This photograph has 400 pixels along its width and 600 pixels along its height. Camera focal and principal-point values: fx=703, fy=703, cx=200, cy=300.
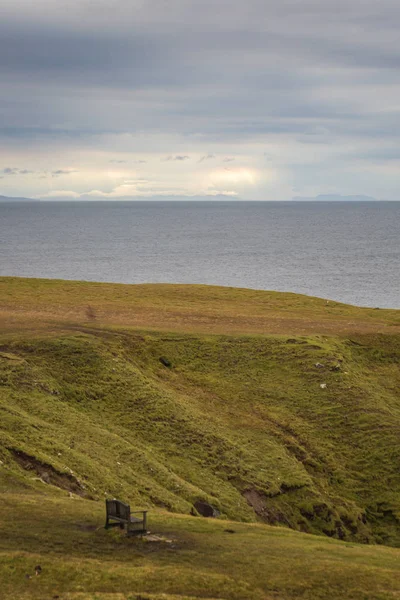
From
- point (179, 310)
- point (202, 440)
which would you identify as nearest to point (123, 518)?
point (202, 440)

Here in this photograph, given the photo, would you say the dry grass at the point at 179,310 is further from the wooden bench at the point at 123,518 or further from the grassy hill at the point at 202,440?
the wooden bench at the point at 123,518

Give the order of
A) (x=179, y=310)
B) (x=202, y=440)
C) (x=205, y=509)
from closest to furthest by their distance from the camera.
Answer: (x=205, y=509)
(x=202, y=440)
(x=179, y=310)

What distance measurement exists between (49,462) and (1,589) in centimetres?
1451

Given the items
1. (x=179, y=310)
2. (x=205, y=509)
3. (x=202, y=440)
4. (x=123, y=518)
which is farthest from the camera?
(x=179, y=310)

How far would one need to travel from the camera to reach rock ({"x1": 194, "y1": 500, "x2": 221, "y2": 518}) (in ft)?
124

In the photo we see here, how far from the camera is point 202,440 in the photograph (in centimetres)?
4606

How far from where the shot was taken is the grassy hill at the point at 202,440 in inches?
995

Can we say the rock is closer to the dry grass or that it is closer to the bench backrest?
the bench backrest

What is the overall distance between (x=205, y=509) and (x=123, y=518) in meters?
11.4

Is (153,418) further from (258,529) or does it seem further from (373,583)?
(373,583)

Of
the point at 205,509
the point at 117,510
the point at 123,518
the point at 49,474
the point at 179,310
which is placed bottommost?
the point at 205,509

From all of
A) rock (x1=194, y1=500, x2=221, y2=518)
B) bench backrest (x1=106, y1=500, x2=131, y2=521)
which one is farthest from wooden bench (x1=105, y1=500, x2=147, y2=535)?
rock (x1=194, y1=500, x2=221, y2=518)

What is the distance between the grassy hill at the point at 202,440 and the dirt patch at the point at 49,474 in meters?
0.07

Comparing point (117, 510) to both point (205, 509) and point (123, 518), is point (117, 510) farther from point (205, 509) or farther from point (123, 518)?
point (205, 509)
